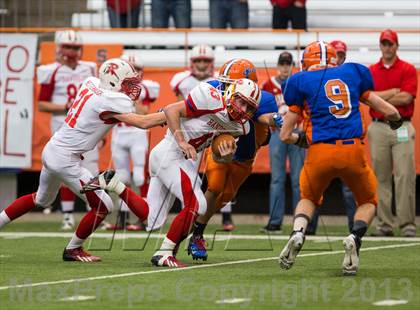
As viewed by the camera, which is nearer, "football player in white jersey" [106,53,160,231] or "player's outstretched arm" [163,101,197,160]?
"player's outstretched arm" [163,101,197,160]

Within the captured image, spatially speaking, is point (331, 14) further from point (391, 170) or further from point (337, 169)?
point (337, 169)

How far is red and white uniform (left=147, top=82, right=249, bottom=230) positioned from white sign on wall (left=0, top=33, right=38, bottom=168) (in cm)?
519

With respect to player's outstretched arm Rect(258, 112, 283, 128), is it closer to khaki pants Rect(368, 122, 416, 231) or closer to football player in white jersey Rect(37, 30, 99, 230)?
khaki pants Rect(368, 122, 416, 231)

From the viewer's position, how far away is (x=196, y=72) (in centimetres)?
1278

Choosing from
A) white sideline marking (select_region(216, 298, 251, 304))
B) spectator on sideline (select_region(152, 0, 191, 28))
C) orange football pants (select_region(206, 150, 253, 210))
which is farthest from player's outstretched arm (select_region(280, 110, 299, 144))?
spectator on sideline (select_region(152, 0, 191, 28))

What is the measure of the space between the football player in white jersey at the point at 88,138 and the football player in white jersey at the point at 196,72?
3.66 metres

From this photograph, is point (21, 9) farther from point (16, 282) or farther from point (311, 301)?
point (311, 301)

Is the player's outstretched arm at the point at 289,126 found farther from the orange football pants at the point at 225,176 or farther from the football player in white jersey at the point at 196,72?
the football player in white jersey at the point at 196,72

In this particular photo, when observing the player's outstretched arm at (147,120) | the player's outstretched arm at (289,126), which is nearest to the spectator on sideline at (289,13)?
the player's outstretched arm at (147,120)

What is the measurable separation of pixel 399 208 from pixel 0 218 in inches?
177

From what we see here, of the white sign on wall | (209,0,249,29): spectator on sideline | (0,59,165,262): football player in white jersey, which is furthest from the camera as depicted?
(209,0,249,29): spectator on sideline

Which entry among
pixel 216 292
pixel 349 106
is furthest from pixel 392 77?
pixel 216 292

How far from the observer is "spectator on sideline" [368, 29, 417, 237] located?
1190 cm

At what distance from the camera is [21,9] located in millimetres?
15578
